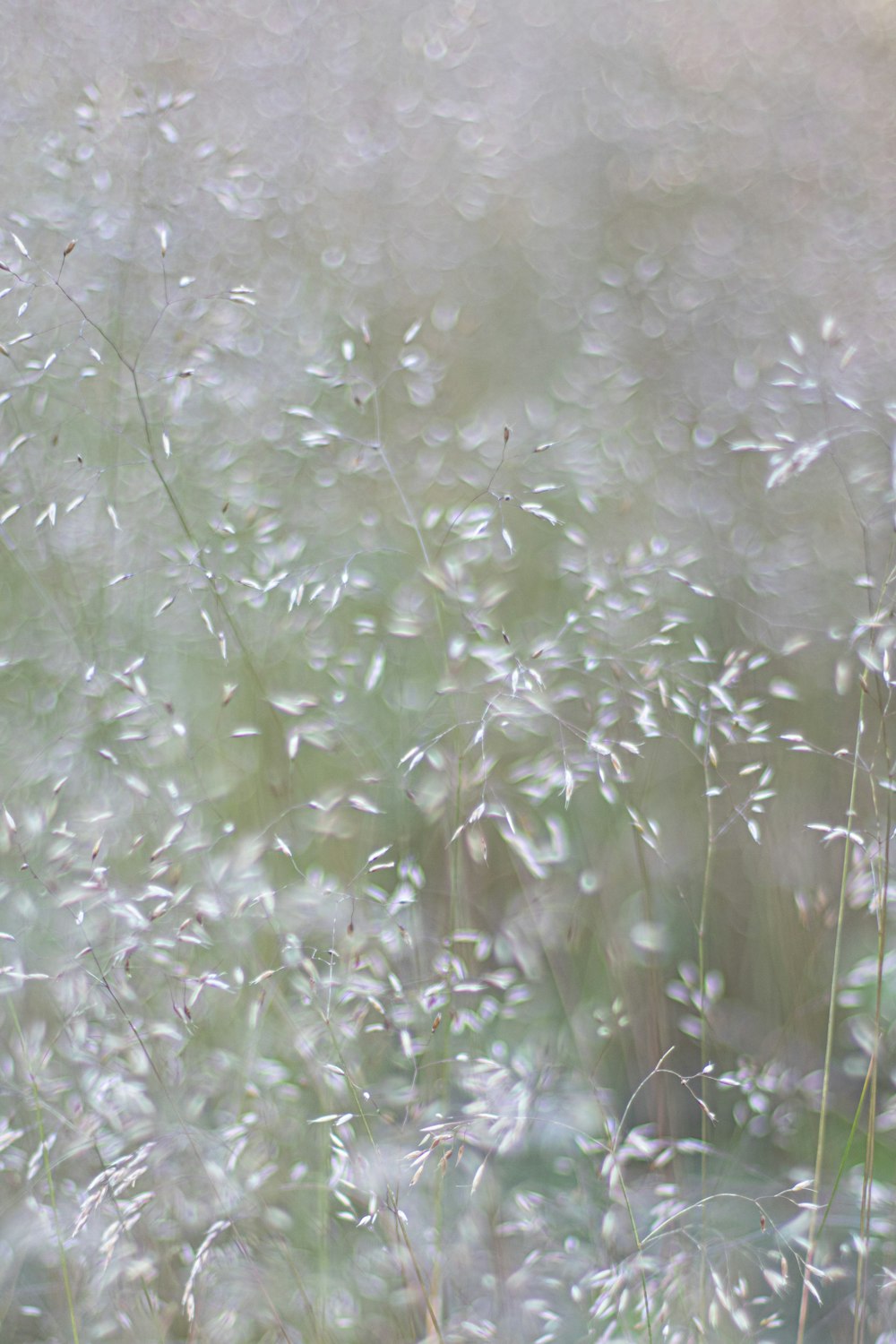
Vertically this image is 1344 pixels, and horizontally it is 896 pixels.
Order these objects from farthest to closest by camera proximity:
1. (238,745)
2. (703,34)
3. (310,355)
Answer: (703,34) → (310,355) → (238,745)

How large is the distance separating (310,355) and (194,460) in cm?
27

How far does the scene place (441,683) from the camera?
132cm

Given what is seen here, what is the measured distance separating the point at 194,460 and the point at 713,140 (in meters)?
1.48

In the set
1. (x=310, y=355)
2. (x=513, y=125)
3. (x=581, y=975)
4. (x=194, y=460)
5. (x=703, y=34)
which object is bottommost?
(x=581, y=975)

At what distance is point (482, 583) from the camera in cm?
163

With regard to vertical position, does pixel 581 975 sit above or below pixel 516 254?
below

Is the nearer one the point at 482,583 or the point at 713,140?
the point at 482,583

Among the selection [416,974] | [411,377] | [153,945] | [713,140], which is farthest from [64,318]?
[713,140]

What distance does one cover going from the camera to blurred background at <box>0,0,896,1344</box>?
106 centimetres

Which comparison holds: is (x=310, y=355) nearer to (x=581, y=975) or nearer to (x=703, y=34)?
(x=581, y=975)

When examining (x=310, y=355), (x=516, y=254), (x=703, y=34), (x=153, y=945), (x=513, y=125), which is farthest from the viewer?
(x=703, y=34)

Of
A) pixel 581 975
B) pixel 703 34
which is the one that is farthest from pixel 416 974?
pixel 703 34

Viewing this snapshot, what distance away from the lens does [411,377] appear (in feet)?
6.04

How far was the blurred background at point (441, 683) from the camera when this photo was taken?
1.06 m
